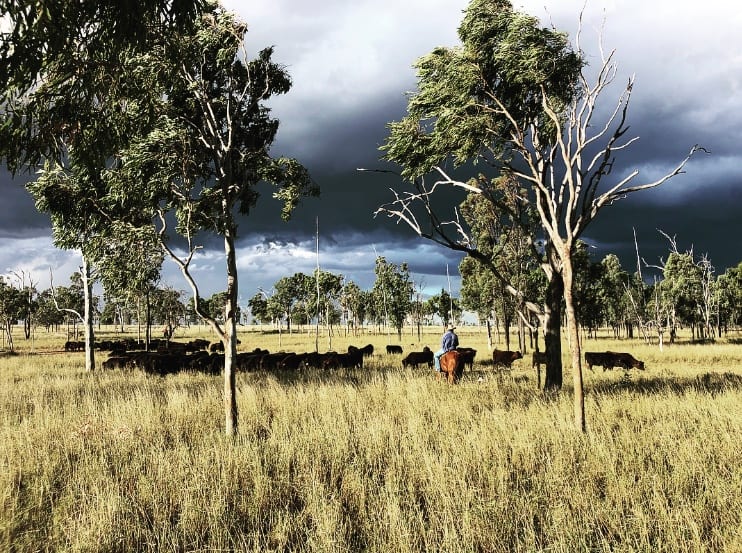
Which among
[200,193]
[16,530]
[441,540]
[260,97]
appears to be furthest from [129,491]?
[260,97]

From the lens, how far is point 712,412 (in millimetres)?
7660

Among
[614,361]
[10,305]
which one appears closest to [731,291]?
[614,361]

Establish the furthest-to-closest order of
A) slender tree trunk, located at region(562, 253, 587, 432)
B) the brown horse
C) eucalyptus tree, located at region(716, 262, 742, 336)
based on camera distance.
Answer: eucalyptus tree, located at region(716, 262, 742, 336) → the brown horse → slender tree trunk, located at region(562, 253, 587, 432)

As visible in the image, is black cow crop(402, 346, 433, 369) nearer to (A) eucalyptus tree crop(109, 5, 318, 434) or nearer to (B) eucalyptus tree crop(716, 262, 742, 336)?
(A) eucalyptus tree crop(109, 5, 318, 434)

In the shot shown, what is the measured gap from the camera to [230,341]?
8.04 metres

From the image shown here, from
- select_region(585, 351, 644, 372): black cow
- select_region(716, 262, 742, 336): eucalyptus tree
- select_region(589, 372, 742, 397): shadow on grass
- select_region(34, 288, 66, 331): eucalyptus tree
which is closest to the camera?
select_region(589, 372, 742, 397): shadow on grass

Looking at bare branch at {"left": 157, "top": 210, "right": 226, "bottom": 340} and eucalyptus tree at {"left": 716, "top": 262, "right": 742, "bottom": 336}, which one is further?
eucalyptus tree at {"left": 716, "top": 262, "right": 742, "bottom": 336}

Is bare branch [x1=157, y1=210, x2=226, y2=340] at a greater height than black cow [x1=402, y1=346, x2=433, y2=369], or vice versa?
bare branch [x1=157, y1=210, x2=226, y2=340]

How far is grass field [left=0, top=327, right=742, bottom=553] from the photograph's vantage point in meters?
3.84

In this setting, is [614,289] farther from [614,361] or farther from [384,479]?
[384,479]

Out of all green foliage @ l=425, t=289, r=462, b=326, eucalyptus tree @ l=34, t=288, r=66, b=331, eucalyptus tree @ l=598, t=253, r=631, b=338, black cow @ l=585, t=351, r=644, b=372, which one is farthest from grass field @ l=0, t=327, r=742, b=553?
eucalyptus tree @ l=34, t=288, r=66, b=331

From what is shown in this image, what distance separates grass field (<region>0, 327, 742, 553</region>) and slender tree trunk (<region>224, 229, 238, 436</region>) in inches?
12.8

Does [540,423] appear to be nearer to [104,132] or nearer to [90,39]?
[104,132]

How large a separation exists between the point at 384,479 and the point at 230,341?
4231 millimetres
